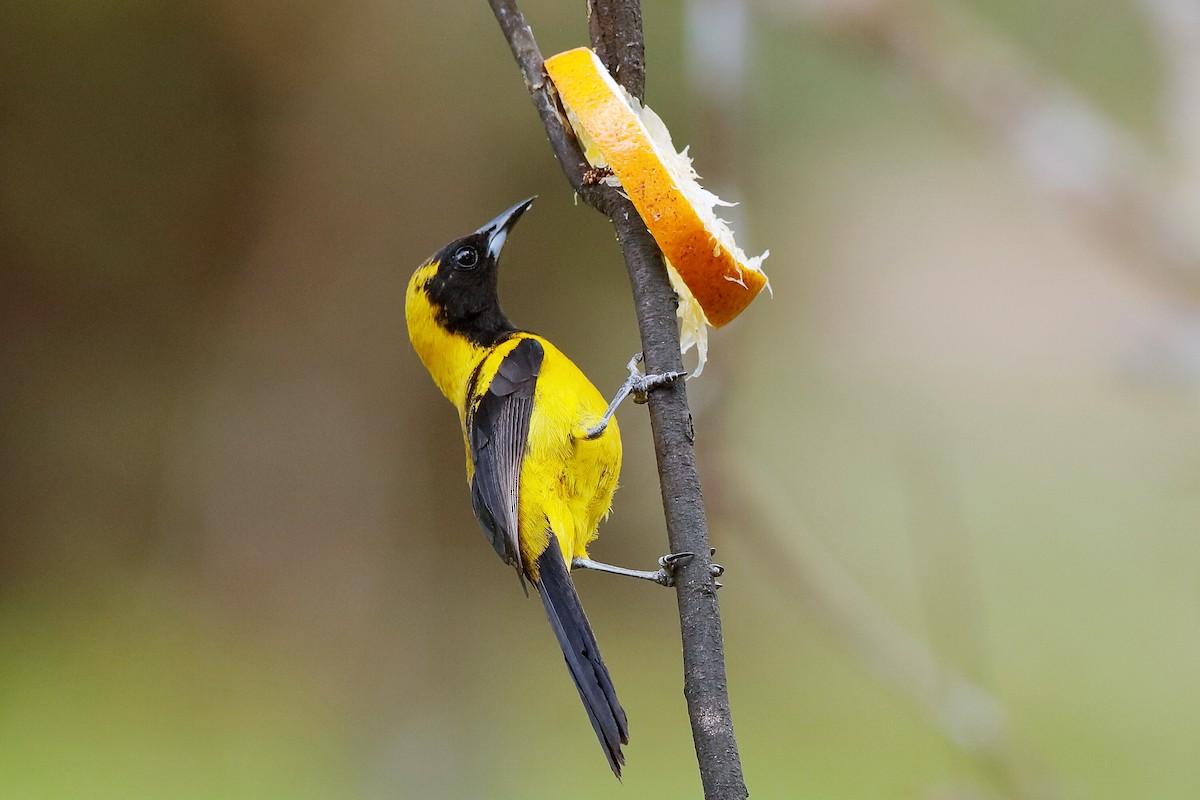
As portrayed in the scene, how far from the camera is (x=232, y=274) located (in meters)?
4.18

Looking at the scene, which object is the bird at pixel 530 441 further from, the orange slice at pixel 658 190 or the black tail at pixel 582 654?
the orange slice at pixel 658 190

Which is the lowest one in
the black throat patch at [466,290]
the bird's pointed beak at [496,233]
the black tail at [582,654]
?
the black tail at [582,654]

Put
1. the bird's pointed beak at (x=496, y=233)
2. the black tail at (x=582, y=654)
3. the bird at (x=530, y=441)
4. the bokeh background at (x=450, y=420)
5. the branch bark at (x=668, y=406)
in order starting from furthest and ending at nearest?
the bokeh background at (x=450, y=420) → the bird's pointed beak at (x=496, y=233) → the bird at (x=530, y=441) → the black tail at (x=582, y=654) → the branch bark at (x=668, y=406)

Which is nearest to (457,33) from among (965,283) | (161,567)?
(965,283)

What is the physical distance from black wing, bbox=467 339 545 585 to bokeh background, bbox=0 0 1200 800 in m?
1.45

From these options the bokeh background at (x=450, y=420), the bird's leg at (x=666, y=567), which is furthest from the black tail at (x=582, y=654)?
the bokeh background at (x=450, y=420)

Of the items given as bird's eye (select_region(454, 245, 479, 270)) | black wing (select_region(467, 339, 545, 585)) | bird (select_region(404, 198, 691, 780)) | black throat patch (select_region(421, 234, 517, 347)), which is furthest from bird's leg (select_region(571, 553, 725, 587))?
bird's eye (select_region(454, 245, 479, 270))

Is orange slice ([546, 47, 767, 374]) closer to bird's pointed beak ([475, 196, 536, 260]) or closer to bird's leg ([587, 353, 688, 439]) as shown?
bird's leg ([587, 353, 688, 439])

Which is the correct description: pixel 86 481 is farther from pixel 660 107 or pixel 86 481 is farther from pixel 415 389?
pixel 660 107

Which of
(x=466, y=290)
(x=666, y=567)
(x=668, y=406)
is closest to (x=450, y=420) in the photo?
(x=466, y=290)

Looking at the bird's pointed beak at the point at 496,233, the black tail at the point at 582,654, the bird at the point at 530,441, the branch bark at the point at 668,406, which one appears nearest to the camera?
the branch bark at the point at 668,406

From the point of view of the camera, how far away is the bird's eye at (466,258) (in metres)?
2.55

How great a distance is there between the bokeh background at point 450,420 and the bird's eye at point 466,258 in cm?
141

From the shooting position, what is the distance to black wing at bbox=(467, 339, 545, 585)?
6.69 ft
